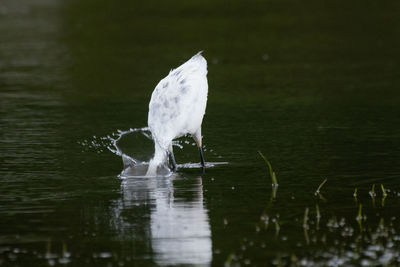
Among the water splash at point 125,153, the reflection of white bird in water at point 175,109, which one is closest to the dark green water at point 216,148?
the water splash at point 125,153

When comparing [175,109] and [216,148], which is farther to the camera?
[216,148]

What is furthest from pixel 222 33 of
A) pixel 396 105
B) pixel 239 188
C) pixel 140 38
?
pixel 239 188

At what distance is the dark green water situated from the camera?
8.98 meters

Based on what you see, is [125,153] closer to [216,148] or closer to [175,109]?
[216,148]

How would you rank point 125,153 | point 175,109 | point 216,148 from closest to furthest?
point 175,109
point 125,153
point 216,148

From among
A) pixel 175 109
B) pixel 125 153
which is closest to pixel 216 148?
pixel 125 153

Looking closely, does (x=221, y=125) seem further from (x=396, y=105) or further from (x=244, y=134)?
(x=396, y=105)

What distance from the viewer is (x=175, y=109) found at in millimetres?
12797

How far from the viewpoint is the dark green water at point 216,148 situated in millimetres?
8977

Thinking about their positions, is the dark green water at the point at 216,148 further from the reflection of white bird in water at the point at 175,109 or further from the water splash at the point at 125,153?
the reflection of white bird in water at the point at 175,109

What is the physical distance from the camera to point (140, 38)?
2855 cm

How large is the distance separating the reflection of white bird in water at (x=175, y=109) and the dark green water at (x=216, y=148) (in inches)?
16.2

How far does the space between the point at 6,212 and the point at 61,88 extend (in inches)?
395

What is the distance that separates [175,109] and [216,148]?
145cm
